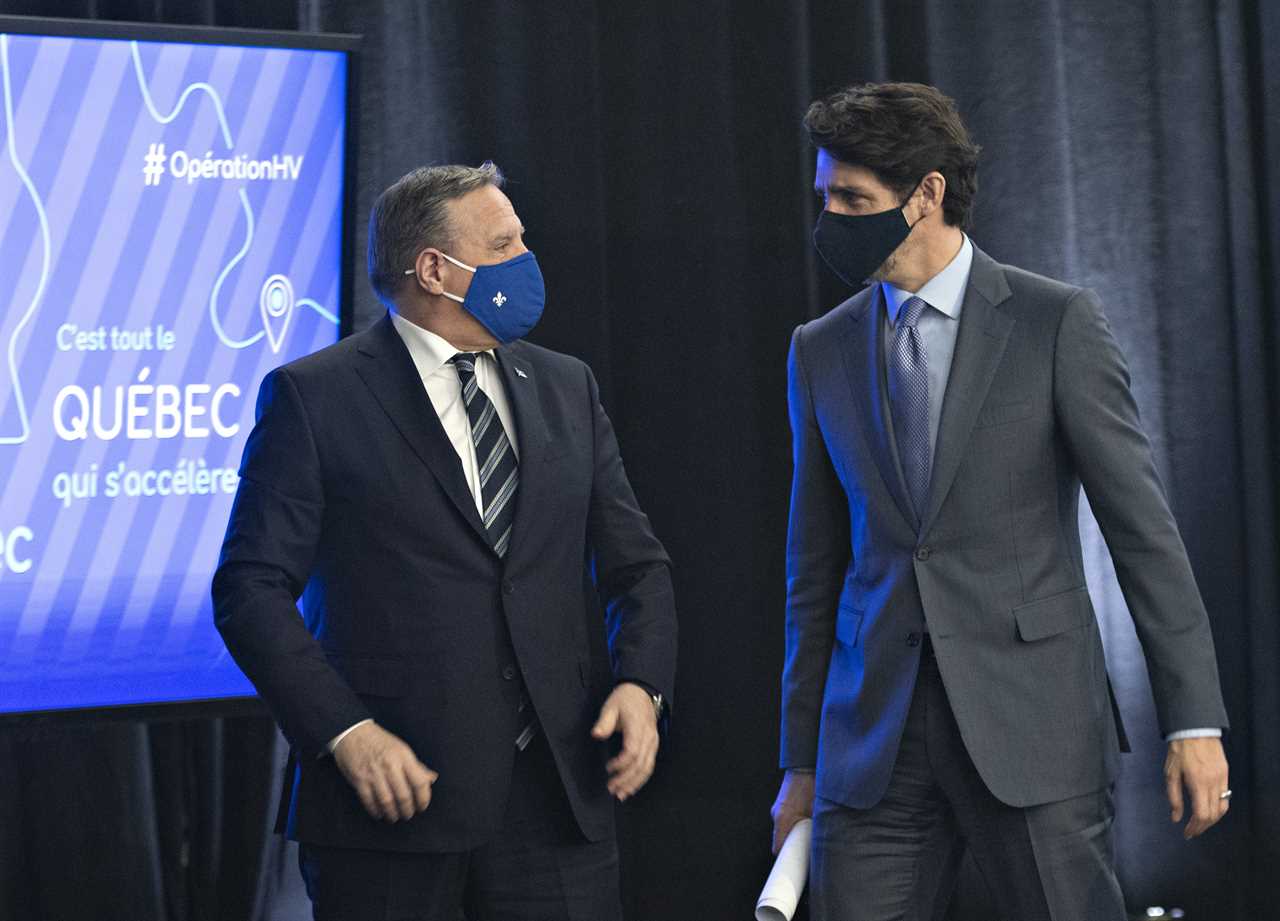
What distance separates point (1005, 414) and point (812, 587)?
42cm

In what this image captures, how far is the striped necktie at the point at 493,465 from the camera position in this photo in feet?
7.13

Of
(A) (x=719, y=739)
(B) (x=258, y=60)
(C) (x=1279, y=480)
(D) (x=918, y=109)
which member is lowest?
(A) (x=719, y=739)

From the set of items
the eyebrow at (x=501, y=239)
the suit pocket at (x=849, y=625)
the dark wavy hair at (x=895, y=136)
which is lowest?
the suit pocket at (x=849, y=625)

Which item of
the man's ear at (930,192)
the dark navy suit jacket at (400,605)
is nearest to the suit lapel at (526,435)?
the dark navy suit jacket at (400,605)

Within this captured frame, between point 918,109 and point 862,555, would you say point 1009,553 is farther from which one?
point 918,109

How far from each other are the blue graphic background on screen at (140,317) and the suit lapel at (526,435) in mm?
874

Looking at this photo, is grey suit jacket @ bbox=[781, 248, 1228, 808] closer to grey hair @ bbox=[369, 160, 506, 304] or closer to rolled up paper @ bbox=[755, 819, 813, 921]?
rolled up paper @ bbox=[755, 819, 813, 921]

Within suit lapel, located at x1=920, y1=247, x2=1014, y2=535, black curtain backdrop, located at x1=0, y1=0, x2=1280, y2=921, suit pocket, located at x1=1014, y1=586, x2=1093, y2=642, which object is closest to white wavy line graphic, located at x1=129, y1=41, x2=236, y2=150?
black curtain backdrop, located at x1=0, y1=0, x2=1280, y2=921

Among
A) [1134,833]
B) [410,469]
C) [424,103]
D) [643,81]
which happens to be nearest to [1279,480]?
[1134,833]

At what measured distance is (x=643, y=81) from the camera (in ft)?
12.2

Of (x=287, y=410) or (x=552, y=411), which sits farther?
(x=552, y=411)

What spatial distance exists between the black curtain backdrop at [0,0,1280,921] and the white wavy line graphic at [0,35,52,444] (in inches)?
23.9

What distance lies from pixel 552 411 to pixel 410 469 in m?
0.27

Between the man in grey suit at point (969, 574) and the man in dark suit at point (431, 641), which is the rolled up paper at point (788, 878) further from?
the man in dark suit at point (431, 641)
